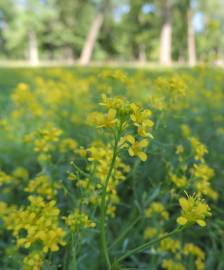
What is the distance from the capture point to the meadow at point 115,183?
0.94 meters

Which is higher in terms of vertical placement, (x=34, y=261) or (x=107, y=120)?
(x=107, y=120)

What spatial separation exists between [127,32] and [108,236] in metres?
27.7

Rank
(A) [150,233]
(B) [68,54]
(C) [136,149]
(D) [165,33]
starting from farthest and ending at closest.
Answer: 1. (B) [68,54]
2. (D) [165,33]
3. (A) [150,233]
4. (C) [136,149]

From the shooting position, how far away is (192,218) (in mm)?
807

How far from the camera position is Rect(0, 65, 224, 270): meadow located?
0.94 meters

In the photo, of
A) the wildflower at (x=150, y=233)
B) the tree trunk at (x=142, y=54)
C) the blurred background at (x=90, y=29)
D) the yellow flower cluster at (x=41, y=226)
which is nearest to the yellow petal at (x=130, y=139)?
the yellow flower cluster at (x=41, y=226)

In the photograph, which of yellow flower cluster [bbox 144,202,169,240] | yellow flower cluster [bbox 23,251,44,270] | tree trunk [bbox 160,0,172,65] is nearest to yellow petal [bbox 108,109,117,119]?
yellow flower cluster [bbox 23,251,44,270]

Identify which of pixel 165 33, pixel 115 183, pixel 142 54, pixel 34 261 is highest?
pixel 142 54

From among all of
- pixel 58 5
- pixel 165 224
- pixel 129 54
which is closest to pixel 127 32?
pixel 58 5

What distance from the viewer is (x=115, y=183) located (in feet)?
4.07

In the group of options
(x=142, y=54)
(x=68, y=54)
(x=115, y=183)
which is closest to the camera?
(x=115, y=183)

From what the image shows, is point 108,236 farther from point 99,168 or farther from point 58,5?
point 58,5

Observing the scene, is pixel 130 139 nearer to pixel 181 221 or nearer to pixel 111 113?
pixel 111 113

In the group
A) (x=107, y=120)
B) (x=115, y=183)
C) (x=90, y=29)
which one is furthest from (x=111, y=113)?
(x=90, y=29)
